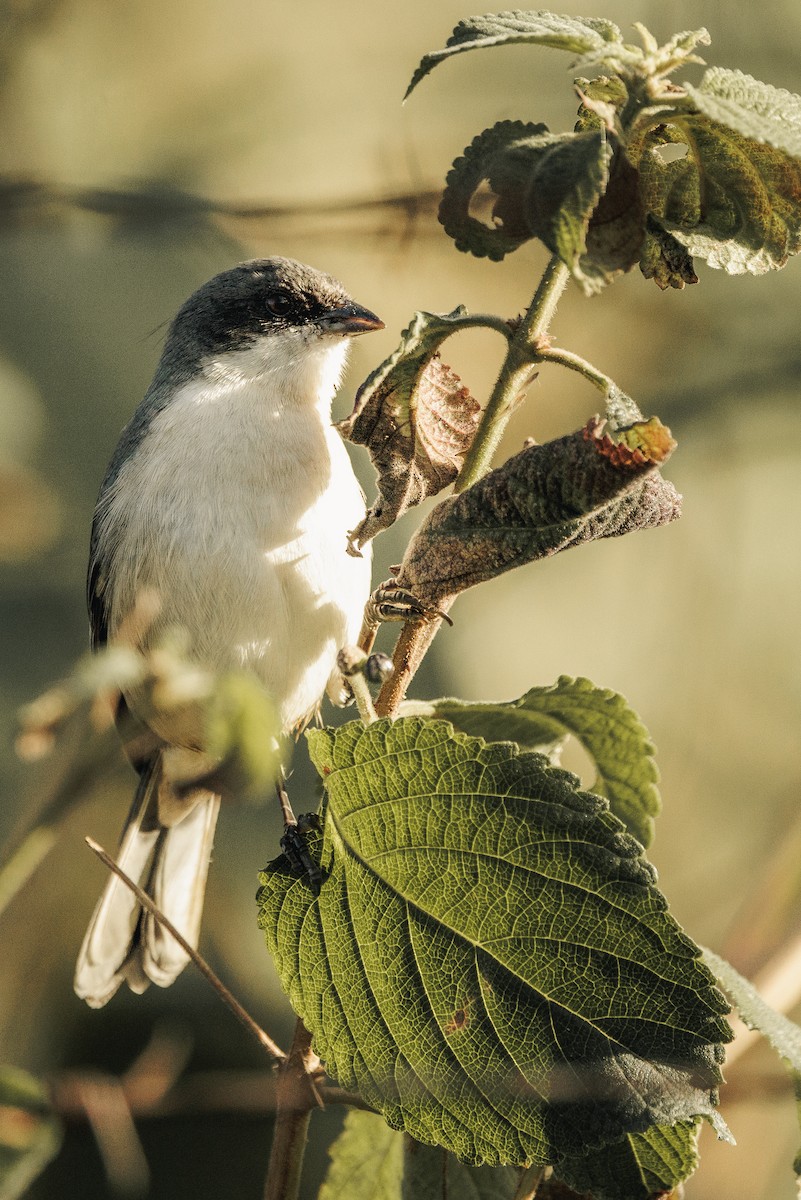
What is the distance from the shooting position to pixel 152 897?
3244 millimetres

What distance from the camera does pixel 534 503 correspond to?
129 cm

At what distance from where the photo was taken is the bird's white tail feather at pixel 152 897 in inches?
116

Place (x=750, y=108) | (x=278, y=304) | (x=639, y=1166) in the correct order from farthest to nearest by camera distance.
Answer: (x=278, y=304), (x=639, y=1166), (x=750, y=108)

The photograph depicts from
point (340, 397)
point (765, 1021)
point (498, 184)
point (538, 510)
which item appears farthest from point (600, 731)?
point (340, 397)

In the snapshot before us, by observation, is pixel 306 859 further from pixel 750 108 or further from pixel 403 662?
pixel 750 108

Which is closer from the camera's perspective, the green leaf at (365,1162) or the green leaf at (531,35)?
the green leaf at (531,35)

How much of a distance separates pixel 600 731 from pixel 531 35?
37.5 inches

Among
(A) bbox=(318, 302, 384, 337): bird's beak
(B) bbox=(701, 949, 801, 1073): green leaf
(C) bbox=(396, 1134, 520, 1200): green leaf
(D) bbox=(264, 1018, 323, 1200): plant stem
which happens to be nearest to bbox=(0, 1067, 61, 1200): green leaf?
(D) bbox=(264, 1018, 323, 1200): plant stem

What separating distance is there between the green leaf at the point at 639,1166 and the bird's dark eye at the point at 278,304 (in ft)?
7.54

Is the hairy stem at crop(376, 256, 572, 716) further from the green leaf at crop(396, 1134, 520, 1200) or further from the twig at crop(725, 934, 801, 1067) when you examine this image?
the twig at crop(725, 934, 801, 1067)

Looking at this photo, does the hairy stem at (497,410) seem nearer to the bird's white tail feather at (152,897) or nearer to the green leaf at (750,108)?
the green leaf at (750,108)

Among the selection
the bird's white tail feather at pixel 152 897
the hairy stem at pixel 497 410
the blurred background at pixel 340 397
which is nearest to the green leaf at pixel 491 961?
the hairy stem at pixel 497 410

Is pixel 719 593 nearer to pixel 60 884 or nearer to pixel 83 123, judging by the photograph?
pixel 60 884

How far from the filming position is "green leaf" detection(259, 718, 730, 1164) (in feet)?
4.33
